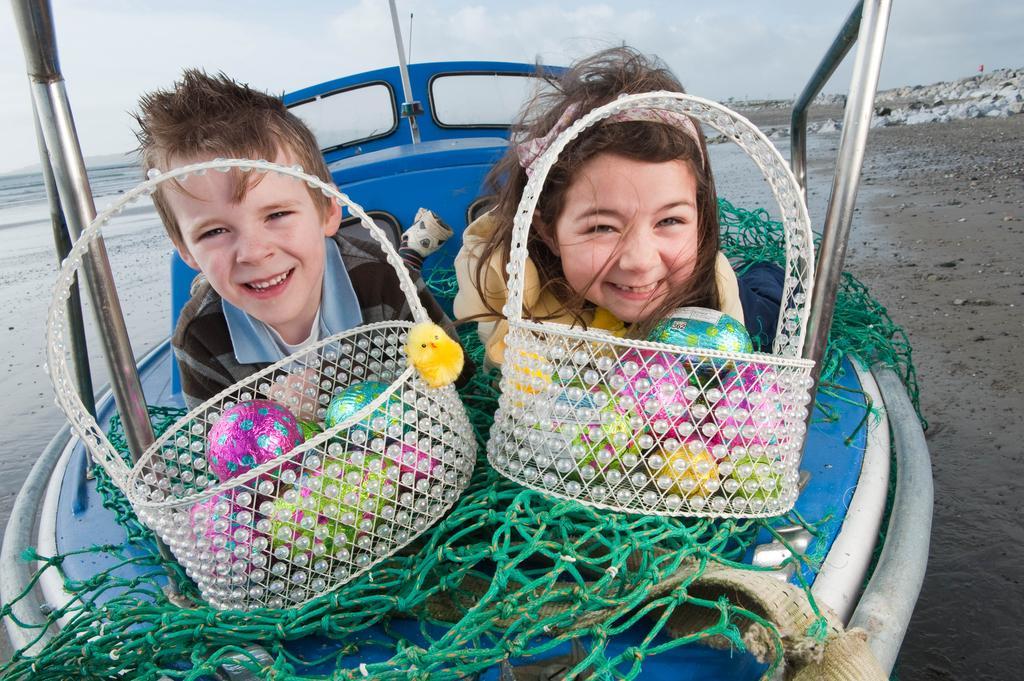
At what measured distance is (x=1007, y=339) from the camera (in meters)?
3.14

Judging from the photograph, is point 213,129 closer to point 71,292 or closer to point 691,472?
point 71,292

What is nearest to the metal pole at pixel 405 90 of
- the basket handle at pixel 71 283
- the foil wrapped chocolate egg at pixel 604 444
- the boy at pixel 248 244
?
the boy at pixel 248 244

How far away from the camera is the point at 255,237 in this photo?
140cm

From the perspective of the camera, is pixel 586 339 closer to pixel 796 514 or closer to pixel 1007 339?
pixel 796 514

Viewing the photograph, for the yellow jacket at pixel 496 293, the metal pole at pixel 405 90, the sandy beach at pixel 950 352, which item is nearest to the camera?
the yellow jacket at pixel 496 293

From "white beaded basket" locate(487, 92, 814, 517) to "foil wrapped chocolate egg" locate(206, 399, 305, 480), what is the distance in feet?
1.46

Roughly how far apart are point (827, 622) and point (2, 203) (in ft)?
62.9

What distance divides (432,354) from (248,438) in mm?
390

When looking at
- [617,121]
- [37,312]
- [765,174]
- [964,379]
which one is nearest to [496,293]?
[617,121]

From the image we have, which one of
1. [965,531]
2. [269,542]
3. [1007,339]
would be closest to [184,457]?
[269,542]

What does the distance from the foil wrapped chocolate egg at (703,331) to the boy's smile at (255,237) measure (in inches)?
29.9

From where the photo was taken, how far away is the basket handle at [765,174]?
109cm

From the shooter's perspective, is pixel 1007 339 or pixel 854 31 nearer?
pixel 854 31

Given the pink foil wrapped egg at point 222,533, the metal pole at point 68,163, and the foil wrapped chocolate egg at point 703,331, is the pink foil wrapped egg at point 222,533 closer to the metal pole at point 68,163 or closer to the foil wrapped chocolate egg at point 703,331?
the metal pole at point 68,163
